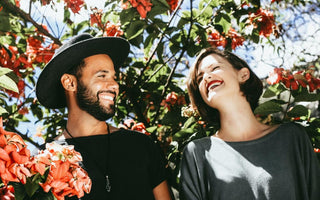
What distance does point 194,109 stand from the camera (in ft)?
6.61

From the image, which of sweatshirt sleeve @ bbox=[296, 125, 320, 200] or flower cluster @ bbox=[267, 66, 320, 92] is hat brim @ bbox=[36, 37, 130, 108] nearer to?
flower cluster @ bbox=[267, 66, 320, 92]

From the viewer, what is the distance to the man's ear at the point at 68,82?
184cm

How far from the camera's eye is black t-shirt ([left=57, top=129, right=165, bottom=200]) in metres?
1.57

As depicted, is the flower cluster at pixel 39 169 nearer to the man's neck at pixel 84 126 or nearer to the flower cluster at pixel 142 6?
the man's neck at pixel 84 126

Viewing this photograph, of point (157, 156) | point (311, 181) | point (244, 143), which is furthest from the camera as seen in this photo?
point (157, 156)

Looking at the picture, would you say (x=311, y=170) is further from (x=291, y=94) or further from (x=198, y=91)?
(x=198, y=91)

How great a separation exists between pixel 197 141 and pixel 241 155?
0.24 meters

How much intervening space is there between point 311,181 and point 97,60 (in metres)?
1.24

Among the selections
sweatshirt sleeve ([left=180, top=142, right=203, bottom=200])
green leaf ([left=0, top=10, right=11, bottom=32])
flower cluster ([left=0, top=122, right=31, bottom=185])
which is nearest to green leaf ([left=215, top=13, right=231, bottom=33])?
sweatshirt sleeve ([left=180, top=142, right=203, bottom=200])

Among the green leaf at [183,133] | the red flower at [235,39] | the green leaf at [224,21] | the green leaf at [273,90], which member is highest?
the green leaf at [224,21]

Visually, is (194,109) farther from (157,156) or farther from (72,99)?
(72,99)

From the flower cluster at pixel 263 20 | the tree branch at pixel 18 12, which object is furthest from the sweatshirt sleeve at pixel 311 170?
the tree branch at pixel 18 12

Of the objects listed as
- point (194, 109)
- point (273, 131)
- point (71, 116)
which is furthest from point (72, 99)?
point (273, 131)

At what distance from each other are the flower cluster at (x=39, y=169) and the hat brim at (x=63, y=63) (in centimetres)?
85
